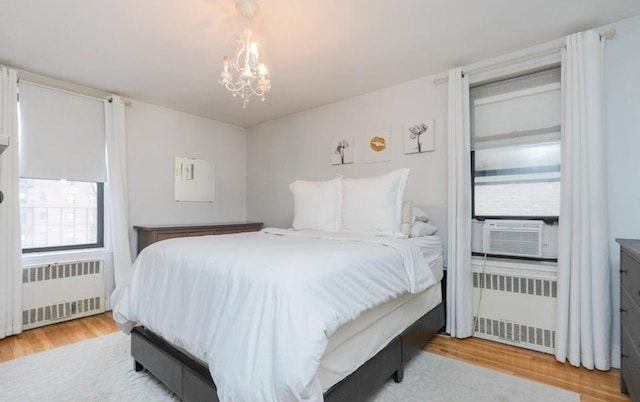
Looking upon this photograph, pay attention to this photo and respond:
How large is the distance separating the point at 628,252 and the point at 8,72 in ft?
15.0

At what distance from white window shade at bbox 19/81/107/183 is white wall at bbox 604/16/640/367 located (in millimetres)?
4421

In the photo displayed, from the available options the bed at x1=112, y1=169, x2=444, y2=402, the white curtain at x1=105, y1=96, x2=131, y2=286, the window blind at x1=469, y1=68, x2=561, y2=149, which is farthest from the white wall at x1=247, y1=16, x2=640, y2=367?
the white curtain at x1=105, y1=96, x2=131, y2=286

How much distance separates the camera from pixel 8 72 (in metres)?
2.58

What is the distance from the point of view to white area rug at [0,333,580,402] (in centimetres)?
171

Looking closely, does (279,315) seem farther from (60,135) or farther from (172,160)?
(172,160)

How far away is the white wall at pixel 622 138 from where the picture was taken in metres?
2.01

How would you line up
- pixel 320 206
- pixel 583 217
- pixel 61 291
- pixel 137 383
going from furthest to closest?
pixel 61 291, pixel 320 206, pixel 583 217, pixel 137 383

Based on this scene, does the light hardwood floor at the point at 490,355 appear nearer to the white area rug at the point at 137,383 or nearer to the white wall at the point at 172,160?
the white area rug at the point at 137,383

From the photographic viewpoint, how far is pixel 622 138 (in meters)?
2.04

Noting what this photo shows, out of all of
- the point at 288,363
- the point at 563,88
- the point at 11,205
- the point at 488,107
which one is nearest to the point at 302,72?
the point at 488,107

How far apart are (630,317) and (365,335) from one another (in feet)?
4.57

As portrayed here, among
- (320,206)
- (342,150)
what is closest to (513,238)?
(320,206)

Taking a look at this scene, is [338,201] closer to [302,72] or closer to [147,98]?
Answer: [302,72]

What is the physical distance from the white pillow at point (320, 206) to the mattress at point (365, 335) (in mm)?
930
